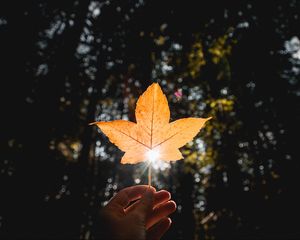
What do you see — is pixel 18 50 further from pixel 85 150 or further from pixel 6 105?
pixel 85 150

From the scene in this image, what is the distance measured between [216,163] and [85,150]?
5.67 metres

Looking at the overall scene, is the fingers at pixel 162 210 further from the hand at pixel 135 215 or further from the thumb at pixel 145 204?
the thumb at pixel 145 204

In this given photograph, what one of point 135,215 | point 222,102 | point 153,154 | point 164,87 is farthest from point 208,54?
point 135,215

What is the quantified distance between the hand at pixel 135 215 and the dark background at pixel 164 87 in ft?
6.74

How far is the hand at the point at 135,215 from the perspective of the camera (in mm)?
942

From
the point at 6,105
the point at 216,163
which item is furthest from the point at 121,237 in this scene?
the point at 6,105

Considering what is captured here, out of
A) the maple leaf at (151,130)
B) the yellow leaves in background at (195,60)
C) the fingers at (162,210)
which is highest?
the yellow leaves in background at (195,60)

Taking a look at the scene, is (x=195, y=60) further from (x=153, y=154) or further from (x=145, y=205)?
(x=145, y=205)

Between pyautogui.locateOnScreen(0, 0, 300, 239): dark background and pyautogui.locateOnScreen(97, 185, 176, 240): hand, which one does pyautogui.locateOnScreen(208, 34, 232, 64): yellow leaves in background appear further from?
pyautogui.locateOnScreen(97, 185, 176, 240): hand

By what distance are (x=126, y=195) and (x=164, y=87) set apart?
6.40 m

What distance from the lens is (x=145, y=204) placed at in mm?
1032

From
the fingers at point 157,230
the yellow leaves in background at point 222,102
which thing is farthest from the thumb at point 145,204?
the yellow leaves in background at point 222,102

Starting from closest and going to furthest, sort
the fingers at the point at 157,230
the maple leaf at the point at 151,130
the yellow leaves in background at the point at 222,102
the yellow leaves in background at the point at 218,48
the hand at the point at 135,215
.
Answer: the hand at the point at 135,215
the maple leaf at the point at 151,130
the fingers at the point at 157,230
the yellow leaves in background at the point at 222,102
the yellow leaves in background at the point at 218,48

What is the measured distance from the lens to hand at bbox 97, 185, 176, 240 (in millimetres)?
942
